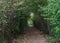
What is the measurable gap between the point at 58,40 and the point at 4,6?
11.7ft

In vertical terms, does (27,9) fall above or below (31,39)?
above

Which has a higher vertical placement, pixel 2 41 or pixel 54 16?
pixel 54 16

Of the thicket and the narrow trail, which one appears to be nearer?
the thicket

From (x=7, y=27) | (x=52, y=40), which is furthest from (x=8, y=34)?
(x=52, y=40)

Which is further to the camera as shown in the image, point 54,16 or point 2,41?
point 2,41

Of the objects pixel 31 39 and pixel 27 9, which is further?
pixel 27 9

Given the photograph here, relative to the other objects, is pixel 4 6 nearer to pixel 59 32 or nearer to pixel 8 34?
pixel 8 34

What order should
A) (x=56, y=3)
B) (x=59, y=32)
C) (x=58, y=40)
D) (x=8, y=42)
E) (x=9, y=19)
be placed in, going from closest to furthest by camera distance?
1. (x=56, y=3)
2. (x=59, y=32)
3. (x=58, y=40)
4. (x=8, y=42)
5. (x=9, y=19)

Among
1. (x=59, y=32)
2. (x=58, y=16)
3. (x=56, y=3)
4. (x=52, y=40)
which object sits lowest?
(x=52, y=40)

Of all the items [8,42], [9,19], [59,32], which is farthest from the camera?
[9,19]

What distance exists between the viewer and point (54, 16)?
7.90m

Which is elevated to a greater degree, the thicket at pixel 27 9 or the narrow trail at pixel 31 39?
the thicket at pixel 27 9

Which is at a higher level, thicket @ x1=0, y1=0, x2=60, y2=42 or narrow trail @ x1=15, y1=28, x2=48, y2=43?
thicket @ x1=0, y1=0, x2=60, y2=42

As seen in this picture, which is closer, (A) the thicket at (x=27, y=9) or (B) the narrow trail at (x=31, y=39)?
(A) the thicket at (x=27, y=9)
